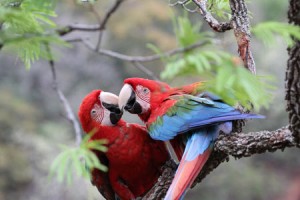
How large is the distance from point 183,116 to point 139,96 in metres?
0.23

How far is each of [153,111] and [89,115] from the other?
215 mm

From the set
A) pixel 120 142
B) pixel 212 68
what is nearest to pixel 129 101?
pixel 120 142

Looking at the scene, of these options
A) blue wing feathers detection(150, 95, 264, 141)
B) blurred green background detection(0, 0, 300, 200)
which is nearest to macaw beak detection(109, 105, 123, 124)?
blue wing feathers detection(150, 95, 264, 141)

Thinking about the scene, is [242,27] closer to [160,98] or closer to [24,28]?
[160,98]

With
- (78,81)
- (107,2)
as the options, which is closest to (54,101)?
(78,81)

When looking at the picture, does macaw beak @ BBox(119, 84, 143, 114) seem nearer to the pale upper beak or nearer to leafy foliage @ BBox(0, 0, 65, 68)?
the pale upper beak

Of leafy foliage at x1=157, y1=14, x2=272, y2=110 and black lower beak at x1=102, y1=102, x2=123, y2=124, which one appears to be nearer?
leafy foliage at x1=157, y1=14, x2=272, y2=110

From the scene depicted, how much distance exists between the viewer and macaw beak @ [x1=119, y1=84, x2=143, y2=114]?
149 cm

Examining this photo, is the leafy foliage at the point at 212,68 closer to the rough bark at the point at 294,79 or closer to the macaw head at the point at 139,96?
the rough bark at the point at 294,79

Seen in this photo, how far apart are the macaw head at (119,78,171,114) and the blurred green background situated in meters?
2.91

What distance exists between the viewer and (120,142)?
1.53 meters

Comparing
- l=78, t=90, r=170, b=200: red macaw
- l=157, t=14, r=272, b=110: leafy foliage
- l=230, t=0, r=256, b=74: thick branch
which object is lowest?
l=78, t=90, r=170, b=200: red macaw

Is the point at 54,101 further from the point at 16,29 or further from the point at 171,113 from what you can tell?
the point at 16,29

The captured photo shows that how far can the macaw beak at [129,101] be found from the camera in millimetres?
1485
